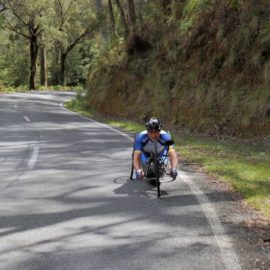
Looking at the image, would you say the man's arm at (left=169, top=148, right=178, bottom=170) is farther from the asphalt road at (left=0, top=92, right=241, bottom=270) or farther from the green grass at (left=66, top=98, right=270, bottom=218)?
the green grass at (left=66, top=98, right=270, bottom=218)

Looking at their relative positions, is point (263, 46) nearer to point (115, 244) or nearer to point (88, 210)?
point (88, 210)

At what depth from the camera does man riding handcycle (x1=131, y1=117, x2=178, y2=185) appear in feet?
26.9

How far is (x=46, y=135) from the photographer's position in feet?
52.4

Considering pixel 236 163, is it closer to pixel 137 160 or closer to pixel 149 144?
pixel 149 144

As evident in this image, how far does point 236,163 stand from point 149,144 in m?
3.09

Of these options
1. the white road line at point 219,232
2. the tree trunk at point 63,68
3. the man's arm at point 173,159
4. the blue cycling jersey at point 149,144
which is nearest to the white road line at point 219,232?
the white road line at point 219,232

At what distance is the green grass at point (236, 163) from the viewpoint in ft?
26.6

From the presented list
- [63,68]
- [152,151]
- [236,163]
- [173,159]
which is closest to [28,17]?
[63,68]

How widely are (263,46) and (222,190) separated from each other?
10527 mm

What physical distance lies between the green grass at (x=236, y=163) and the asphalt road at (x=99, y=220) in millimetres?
736

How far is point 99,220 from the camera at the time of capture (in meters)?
6.42

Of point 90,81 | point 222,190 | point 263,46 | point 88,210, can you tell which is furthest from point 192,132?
point 90,81

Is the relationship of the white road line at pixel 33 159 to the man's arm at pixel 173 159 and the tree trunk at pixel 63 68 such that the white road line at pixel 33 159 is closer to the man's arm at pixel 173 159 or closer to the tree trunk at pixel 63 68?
the man's arm at pixel 173 159

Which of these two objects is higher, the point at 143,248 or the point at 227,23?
the point at 227,23
